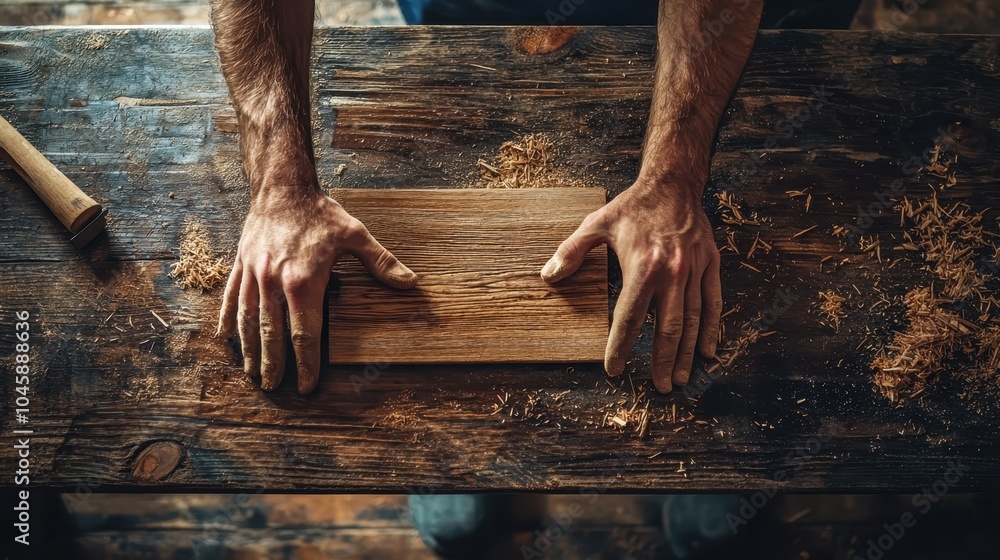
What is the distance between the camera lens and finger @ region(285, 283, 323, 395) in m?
1.35

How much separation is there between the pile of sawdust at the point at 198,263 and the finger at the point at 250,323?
16cm

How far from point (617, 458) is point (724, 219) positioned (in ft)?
2.12

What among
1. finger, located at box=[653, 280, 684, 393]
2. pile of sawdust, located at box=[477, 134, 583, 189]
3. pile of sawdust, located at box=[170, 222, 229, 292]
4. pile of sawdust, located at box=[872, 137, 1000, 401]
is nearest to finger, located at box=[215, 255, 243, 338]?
pile of sawdust, located at box=[170, 222, 229, 292]

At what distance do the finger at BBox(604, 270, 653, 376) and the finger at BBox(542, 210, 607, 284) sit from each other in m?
0.11

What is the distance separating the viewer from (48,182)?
59.2 inches

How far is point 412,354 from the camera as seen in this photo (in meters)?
Answer: 1.42

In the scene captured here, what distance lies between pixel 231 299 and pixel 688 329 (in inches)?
40.6

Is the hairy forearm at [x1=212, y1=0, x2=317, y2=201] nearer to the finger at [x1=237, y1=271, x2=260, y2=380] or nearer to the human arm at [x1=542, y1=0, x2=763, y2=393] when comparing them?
the finger at [x1=237, y1=271, x2=260, y2=380]

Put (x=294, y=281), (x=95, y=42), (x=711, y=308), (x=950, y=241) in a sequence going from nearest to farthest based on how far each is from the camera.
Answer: (x=294, y=281)
(x=711, y=308)
(x=950, y=241)
(x=95, y=42)

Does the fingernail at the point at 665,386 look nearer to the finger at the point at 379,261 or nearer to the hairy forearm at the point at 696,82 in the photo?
the hairy forearm at the point at 696,82

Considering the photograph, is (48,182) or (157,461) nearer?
(157,461)

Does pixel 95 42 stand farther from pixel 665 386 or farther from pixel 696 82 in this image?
pixel 665 386

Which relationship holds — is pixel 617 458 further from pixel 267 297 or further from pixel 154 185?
pixel 154 185

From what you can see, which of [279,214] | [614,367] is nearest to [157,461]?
[279,214]
